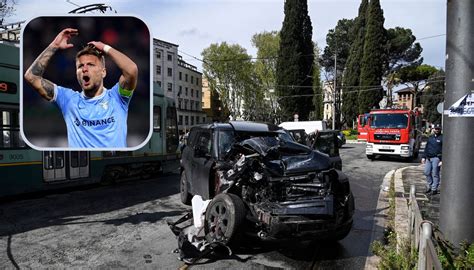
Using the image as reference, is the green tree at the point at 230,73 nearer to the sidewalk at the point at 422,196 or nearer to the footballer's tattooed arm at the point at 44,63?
the sidewalk at the point at 422,196

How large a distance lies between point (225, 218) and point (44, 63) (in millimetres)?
2974

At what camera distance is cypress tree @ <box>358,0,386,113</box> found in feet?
141

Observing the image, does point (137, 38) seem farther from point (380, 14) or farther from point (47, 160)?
point (380, 14)

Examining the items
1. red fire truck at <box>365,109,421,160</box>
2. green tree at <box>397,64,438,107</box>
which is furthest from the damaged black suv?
green tree at <box>397,64,438,107</box>

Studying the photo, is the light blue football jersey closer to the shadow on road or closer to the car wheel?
the car wheel

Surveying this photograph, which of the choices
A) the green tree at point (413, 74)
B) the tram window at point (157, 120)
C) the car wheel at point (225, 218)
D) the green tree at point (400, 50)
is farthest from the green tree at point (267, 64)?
the car wheel at point (225, 218)

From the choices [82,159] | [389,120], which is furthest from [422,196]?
[389,120]

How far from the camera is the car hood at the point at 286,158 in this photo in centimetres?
510

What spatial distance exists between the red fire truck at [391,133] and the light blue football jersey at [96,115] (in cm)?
1731

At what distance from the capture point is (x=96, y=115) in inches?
160

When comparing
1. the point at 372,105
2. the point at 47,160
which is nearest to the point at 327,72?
the point at 372,105

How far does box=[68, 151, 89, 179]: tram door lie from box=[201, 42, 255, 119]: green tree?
40512 millimetres

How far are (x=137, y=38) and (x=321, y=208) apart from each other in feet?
10.1

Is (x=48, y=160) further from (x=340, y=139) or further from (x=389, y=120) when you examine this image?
(x=389, y=120)
